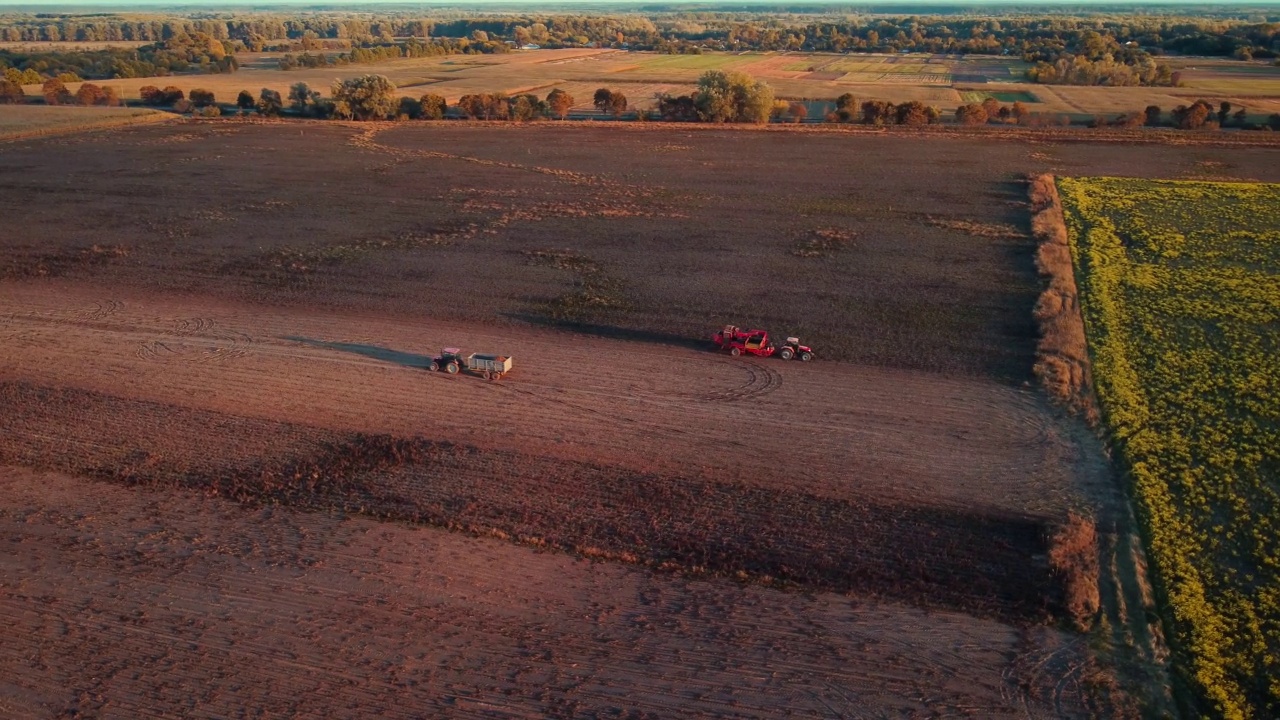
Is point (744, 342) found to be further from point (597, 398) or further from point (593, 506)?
point (593, 506)

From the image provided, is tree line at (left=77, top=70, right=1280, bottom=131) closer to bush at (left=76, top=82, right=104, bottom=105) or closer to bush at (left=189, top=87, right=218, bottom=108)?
bush at (left=189, top=87, right=218, bottom=108)

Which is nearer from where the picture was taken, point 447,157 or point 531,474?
point 531,474

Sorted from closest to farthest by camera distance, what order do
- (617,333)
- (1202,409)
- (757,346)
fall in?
1. (1202,409)
2. (757,346)
3. (617,333)

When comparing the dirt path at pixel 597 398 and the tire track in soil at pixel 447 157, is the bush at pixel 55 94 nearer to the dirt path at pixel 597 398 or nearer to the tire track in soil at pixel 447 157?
the tire track in soil at pixel 447 157

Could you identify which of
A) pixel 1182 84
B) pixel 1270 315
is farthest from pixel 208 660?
pixel 1182 84

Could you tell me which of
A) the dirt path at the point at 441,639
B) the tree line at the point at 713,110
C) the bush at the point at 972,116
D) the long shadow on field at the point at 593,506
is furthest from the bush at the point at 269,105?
the dirt path at the point at 441,639

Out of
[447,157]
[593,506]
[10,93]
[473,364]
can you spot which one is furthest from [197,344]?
[10,93]
